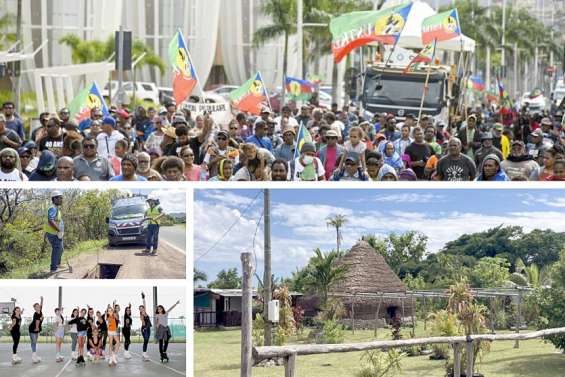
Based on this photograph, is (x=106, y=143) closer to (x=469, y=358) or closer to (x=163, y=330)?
(x=163, y=330)

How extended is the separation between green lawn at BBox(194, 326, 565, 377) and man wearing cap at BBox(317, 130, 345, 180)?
6970 millimetres

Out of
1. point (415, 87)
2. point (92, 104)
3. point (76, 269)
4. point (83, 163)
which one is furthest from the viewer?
point (415, 87)

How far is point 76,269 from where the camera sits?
28.0 ft

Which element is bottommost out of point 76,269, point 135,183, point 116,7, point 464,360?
point 464,360

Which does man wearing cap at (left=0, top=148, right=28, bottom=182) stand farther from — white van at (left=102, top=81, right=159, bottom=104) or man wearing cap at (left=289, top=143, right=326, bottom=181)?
white van at (left=102, top=81, right=159, bottom=104)

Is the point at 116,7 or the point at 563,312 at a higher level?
the point at 116,7

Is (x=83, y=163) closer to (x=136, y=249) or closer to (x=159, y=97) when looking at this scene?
(x=136, y=249)

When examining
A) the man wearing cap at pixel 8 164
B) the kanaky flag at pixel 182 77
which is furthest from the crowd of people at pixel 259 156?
the kanaky flag at pixel 182 77

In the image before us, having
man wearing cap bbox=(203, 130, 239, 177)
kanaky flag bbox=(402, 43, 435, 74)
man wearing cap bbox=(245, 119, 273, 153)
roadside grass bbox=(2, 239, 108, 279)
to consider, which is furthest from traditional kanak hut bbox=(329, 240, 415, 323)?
kanaky flag bbox=(402, 43, 435, 74)

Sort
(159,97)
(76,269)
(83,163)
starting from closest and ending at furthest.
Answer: (76,269) → (83,163) → (159,97)

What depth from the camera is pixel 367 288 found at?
343 inches

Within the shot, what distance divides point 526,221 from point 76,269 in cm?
279

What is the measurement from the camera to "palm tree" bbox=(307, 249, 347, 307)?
866 cm

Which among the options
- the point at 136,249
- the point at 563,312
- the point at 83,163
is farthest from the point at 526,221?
the point at 83,163
